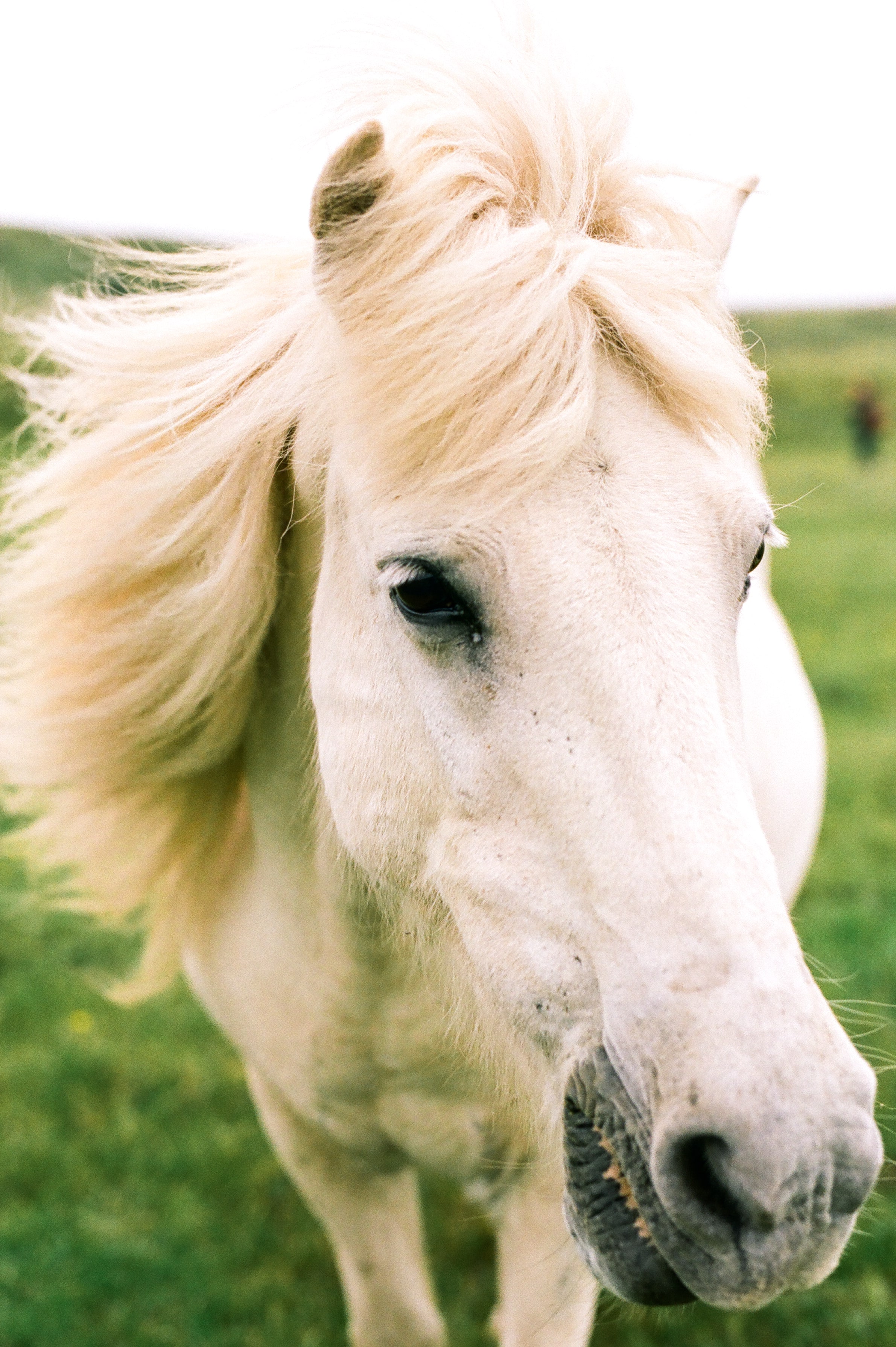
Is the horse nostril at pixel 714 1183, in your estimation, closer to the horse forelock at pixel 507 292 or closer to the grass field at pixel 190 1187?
the grass field at pixel 190 1187

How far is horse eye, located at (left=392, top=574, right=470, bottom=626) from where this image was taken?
1.51 m

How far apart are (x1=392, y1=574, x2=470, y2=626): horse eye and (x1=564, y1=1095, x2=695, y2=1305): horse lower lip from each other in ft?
2.05

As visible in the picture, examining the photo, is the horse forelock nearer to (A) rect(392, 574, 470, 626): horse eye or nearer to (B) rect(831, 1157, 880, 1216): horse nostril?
(A) rect(392, 574, 470, 626): horse eye

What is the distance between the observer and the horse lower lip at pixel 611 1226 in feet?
4.37

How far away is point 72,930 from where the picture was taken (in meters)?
5.38

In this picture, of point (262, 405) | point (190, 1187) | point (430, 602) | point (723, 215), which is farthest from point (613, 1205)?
point (190, 1187)

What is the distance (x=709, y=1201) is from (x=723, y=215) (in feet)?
5.04

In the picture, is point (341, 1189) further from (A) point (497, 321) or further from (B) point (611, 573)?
(A) point (497, 321)

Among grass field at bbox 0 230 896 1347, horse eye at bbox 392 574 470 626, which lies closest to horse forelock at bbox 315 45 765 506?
horse eye at bbox 392 574 470 626

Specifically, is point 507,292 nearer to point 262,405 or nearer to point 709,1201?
point 262,405

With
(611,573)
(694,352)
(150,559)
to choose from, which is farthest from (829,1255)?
(150,559)

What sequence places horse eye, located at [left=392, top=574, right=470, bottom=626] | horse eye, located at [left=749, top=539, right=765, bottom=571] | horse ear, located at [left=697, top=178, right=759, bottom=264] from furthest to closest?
horse ear, located at [left=697, top=178, right=759, bottom=264] → horse eye, located at [left=749, top=539, right=765, bottom=571] → horse eye, located at [left=392, top=574, right=470, bottom=626]

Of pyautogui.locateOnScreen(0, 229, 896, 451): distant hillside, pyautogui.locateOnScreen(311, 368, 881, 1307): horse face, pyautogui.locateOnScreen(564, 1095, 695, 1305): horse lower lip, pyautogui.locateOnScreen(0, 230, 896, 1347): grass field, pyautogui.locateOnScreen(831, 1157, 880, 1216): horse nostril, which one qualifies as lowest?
pyautogui.locateOnScreen(0, 229, 896, 451): distant hillside

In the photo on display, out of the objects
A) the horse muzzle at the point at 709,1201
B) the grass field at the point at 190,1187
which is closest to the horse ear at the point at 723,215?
the grass field at the point at 190,1187
